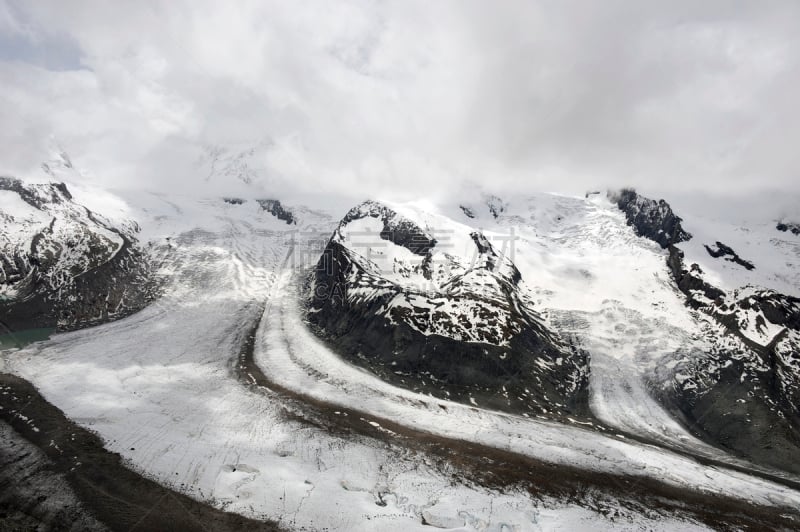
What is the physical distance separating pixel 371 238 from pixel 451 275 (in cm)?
3031

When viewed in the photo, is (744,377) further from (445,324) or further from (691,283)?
(445,324)

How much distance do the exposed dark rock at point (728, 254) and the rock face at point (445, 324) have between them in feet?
202

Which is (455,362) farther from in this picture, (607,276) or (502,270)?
(607,276)

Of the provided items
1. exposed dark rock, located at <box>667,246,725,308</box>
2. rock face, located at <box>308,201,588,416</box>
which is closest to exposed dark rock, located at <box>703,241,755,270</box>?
exposed dark rock, located at <box>667,246,725,308</box>

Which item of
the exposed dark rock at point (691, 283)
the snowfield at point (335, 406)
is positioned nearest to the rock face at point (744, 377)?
the exposed dark rock at point (691, 283)

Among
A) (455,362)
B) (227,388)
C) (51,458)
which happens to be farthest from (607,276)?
(51,458)

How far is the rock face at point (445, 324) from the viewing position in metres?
72.1

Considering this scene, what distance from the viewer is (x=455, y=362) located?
76.0m

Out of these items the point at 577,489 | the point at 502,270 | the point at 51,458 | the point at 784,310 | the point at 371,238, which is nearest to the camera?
the point at 51,458

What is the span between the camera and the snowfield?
39.6 metres

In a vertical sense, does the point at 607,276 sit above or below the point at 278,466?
above

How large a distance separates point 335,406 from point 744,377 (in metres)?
73.8

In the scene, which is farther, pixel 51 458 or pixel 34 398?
pixel 34 398

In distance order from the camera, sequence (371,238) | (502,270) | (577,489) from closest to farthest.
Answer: (577,489)
(502,270)
(371,238)
